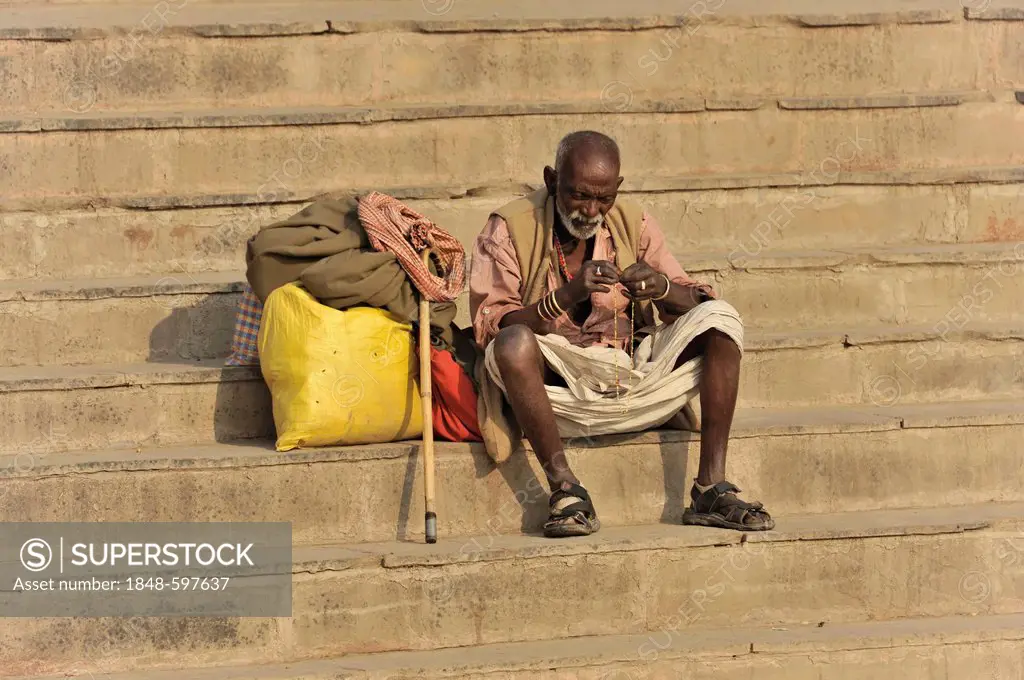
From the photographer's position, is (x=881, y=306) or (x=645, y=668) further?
(x=881, y=306)

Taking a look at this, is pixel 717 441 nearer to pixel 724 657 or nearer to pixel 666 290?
pixel 666 290

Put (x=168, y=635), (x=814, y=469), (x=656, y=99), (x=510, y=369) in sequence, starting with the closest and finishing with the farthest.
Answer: (x=168, y=635) < (x=510, y=369) < (x=814, y=469) < (x=656, y=99)

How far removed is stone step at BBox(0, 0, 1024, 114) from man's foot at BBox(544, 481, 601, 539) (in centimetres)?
248

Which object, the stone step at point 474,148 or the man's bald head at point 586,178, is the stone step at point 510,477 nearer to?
the man's bald head at point 586,178

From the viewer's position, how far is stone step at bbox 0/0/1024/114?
6.96 metres

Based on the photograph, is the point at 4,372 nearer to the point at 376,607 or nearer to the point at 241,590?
the point at 241,590

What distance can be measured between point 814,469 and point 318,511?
1.86 m

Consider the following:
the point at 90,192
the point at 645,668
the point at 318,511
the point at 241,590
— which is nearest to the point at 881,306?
the point at 645,668

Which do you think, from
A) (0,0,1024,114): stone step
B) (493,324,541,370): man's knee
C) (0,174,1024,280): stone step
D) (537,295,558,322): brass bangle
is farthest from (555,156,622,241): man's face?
(0,0,1024,114): stone step

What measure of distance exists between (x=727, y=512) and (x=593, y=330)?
897 mm

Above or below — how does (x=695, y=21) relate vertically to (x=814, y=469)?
above

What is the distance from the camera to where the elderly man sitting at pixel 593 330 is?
5.14 metres

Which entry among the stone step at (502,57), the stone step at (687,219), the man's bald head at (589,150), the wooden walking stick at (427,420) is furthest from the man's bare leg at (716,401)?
the stone step at (502,57)

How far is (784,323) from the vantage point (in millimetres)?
6340
